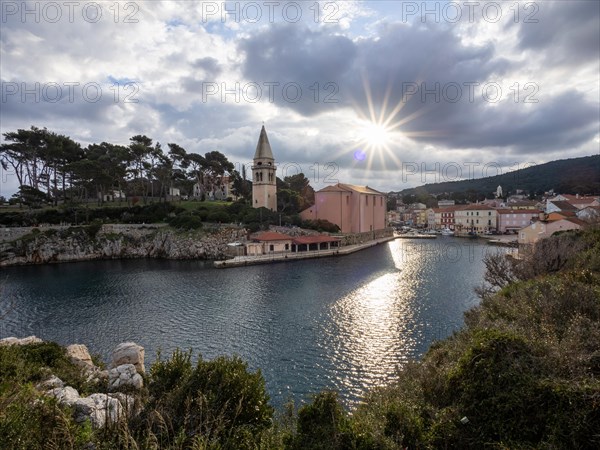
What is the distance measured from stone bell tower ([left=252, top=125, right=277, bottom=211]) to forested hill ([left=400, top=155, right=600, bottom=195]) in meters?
85.2

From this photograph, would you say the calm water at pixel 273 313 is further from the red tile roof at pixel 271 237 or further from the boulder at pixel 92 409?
the red tile roof at pixel 271 237

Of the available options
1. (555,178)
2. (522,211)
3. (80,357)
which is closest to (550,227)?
(522,211)

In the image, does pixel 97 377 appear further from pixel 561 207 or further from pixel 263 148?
pixel 561 207

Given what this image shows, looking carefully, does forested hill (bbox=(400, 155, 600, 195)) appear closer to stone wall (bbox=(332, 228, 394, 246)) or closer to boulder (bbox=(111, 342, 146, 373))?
stone wall (bbox=(332, 228, 394, 246))

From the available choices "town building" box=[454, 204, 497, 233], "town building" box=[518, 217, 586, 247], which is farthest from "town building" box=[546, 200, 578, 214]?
"town building" box=[518, 217, 586, 247]

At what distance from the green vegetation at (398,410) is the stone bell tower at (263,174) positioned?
4493cm

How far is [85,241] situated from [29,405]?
136 ft

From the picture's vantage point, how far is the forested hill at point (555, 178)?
304 feet

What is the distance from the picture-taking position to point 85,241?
39656 mm

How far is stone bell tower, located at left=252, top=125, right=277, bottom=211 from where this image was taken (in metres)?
51.5

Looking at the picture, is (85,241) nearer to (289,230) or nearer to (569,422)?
(289,230)

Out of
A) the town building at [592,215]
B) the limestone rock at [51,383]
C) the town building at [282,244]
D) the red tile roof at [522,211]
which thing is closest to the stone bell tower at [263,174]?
the town building at [282,244]

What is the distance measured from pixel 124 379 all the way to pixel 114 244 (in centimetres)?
3703

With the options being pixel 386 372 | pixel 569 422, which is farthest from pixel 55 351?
pixel 569 422
